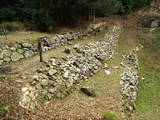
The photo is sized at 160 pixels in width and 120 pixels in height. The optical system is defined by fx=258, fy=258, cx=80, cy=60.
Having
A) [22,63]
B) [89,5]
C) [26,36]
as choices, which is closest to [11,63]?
[22,63]

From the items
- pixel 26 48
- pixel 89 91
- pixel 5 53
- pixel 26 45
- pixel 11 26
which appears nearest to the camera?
pixel 89 91

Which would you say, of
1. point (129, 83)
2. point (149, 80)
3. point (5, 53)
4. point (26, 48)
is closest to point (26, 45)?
point (26, 48)

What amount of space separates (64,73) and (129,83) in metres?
4.75

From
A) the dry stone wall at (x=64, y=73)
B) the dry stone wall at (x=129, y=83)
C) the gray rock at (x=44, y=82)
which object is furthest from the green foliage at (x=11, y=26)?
the gray rock at (x=44, y=82)

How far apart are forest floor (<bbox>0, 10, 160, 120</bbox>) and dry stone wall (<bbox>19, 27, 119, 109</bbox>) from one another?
1.14 feet

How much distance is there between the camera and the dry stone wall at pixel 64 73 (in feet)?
37.5

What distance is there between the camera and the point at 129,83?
16719 mm

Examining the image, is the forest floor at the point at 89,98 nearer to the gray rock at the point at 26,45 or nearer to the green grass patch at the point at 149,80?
the green grass patch at the point at 149,80

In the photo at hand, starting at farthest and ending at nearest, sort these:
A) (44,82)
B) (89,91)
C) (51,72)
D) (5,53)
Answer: (5,53), (51,72), (89,91), (44,82)

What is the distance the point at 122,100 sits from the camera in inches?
545

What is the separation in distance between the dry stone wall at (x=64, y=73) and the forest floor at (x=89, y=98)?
0.35 meters

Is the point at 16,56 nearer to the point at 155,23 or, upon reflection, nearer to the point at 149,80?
the point at 149,80

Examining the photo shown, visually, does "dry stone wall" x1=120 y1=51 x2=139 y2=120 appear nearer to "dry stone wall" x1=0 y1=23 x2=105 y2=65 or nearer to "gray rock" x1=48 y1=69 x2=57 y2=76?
"gray rock" x1=48 y1=69 x2=57 y2=76

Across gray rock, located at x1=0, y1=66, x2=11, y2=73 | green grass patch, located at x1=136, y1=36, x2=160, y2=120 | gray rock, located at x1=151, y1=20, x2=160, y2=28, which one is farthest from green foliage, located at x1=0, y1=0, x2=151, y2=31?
gray rock, located at x1=0, y1=66, x2=11, y2=73
